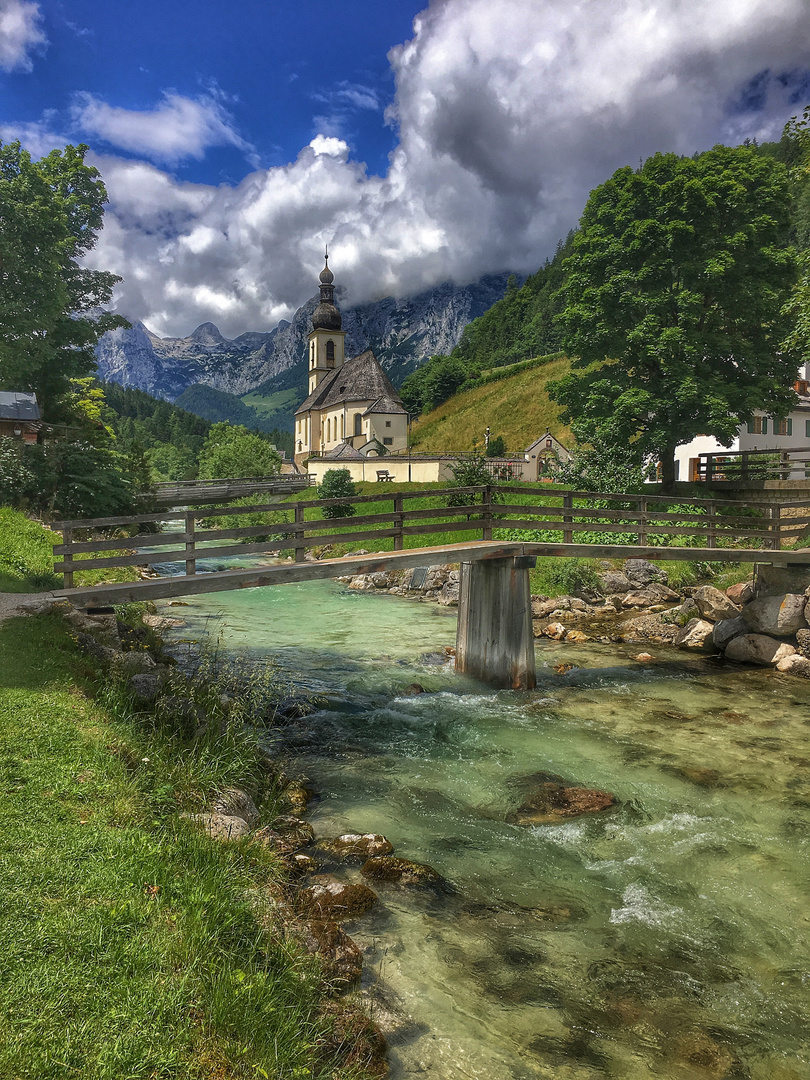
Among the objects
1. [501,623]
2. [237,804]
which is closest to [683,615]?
[501,623]

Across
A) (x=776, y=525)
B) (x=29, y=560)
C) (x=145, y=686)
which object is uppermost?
(x=776, y=525)

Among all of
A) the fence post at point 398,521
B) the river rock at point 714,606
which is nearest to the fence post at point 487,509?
the fence post at point 398,521

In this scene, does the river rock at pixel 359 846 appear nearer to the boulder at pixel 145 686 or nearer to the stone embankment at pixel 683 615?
the boulder at pixel 145 686

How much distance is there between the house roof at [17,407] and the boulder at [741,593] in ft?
101

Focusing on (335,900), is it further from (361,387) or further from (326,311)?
(326,311)

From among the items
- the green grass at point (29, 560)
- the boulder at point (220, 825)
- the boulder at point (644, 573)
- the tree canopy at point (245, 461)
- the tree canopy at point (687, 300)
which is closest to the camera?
the boulder at point (220, 825)

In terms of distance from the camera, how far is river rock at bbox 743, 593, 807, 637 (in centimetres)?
1568

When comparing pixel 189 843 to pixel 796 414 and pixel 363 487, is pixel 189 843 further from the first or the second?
pixel 363 487

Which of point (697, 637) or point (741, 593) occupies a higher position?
point (741, 593)

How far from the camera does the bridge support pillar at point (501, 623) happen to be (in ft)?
45.0

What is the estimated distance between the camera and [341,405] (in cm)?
9125

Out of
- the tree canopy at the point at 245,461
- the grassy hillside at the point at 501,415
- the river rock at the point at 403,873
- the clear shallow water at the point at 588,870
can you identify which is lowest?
the clear shallow water at the point at 588,870

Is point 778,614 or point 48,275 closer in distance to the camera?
point 778,614

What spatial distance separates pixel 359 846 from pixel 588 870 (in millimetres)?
2404
